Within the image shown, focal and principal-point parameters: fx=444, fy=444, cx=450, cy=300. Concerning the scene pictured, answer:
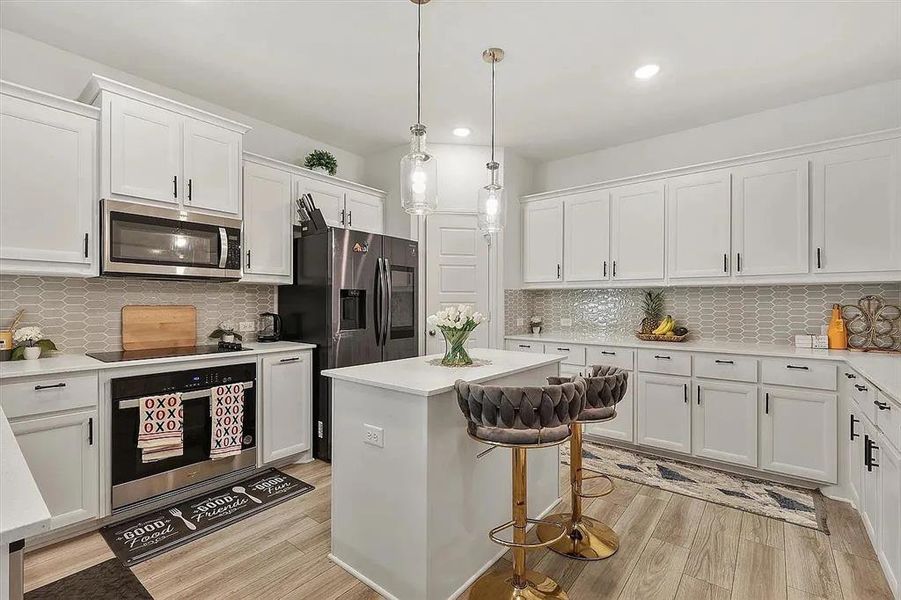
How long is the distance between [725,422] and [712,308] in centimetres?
111

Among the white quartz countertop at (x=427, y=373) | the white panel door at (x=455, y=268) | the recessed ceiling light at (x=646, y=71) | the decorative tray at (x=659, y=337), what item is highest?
the recessed ceiling light at (x=646, y=71)


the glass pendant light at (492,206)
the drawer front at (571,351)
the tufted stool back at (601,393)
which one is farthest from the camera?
the drawer front at (571,351)

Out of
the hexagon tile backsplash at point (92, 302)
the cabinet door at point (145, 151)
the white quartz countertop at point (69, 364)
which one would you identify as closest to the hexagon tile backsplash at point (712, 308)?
the hexagon tile backsplash at point (92, 302)

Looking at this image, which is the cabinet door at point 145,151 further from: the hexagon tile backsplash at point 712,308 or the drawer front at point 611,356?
the drawer front at point 611,356

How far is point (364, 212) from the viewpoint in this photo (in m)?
4.48

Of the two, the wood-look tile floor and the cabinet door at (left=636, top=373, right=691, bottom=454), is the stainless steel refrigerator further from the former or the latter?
the cabinet door at (left=636, top=373, right=691, bottom=454)

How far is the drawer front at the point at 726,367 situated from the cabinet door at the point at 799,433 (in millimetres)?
150

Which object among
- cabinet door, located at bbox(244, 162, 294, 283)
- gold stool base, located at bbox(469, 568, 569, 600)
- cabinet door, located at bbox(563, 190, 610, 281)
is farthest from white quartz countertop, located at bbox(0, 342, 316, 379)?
cabinet door, located at bbox(563, 190, 610, 281)

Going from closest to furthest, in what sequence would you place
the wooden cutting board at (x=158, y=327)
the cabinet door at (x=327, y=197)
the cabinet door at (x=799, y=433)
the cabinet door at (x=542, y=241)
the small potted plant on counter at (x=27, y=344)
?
the small potted plant on counter at (x=27, y=344) → the cabinet door at (x=799, y=433) → the wooden cutting board at (x=158, y=327) → the cabinet door at (x=327, y=197) → the cabinet door at (x=542, y=241)

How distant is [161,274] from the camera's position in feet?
9.50

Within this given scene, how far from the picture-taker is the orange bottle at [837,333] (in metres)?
3.26

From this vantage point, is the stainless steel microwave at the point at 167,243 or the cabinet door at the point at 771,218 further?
the cabinet door at the point at 771,218

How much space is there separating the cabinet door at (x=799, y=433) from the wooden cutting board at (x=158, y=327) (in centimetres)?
427

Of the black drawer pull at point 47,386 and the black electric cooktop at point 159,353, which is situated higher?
the black electric cooktop at point 159,353
